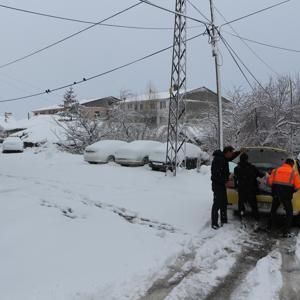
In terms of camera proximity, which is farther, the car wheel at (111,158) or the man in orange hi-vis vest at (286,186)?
the car wheel at (111,158)

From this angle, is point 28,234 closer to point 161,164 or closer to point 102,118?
point 161,164

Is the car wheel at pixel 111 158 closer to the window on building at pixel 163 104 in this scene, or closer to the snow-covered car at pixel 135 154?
the snow-covered car at pixel 135 154

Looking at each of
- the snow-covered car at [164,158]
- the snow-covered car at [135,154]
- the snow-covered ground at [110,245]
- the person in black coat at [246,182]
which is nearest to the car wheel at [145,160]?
the snow-covered car at [135,154]

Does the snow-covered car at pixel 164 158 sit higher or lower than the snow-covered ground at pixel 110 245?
higher

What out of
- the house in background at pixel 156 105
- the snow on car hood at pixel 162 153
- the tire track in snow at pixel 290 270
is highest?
the house in background at pixel 156 105

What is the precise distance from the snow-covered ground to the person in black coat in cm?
59

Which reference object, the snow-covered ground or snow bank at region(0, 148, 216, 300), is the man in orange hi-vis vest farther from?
snow bank at region(0, 148, 216, 300)

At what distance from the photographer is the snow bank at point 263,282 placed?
5684 mm

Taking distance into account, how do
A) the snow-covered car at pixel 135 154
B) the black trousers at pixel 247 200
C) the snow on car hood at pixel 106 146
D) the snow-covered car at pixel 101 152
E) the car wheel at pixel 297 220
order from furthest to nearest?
the snow on car hood at pixel 106 146
the snow-covered car at pixel 101 152
the snow-covered car at pixel 135 154
the car wheel at pixel 297 220
the black trousers at pixel 247 200

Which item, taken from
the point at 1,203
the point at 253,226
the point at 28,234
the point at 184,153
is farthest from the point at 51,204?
the point at 184,153

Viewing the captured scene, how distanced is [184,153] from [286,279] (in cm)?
1255

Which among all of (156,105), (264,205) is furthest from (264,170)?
(156,105)

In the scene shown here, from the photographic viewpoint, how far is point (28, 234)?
24.5 ft

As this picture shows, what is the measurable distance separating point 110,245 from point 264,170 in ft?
14.3
